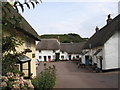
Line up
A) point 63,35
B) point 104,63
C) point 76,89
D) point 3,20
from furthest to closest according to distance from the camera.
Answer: point 63,35 → point 104,63 → point 76,89 → point 3,20

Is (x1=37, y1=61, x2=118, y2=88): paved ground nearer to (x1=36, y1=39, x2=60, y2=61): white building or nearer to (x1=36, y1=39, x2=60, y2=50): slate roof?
(x1=36, y1=39, x2=60, y2=61): white building

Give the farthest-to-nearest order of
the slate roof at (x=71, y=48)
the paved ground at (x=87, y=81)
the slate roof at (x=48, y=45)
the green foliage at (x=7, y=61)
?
the slate roof at (x=71, y=48)
the slate roof at (x=48, y=45)
the paved ground at (x=87, y=81)
the green foliage at (x=7, y=61)

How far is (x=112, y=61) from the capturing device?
25.8 meters

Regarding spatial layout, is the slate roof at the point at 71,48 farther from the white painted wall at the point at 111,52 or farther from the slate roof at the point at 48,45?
the white painted wall at the point at 111,52

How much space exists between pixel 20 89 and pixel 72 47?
63.3 m

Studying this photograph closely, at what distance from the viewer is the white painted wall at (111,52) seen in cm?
2573

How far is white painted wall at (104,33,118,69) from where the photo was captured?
25.7m

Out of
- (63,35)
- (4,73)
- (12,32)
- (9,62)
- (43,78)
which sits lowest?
(43,78)

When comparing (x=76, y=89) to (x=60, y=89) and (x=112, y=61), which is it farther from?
(x=112, y=61)

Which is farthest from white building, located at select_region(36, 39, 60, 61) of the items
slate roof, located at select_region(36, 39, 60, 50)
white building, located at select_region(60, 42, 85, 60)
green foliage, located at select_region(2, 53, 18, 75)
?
green foliage, located at select_region(2, 53, 18, 75)

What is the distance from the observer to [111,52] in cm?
2597

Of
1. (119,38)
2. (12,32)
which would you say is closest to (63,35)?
(119,38)

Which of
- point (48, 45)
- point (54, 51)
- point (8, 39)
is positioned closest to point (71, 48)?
point (54, 51)

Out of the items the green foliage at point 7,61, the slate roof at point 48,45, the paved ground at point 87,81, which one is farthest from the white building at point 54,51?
the green foliage at point 7,61
